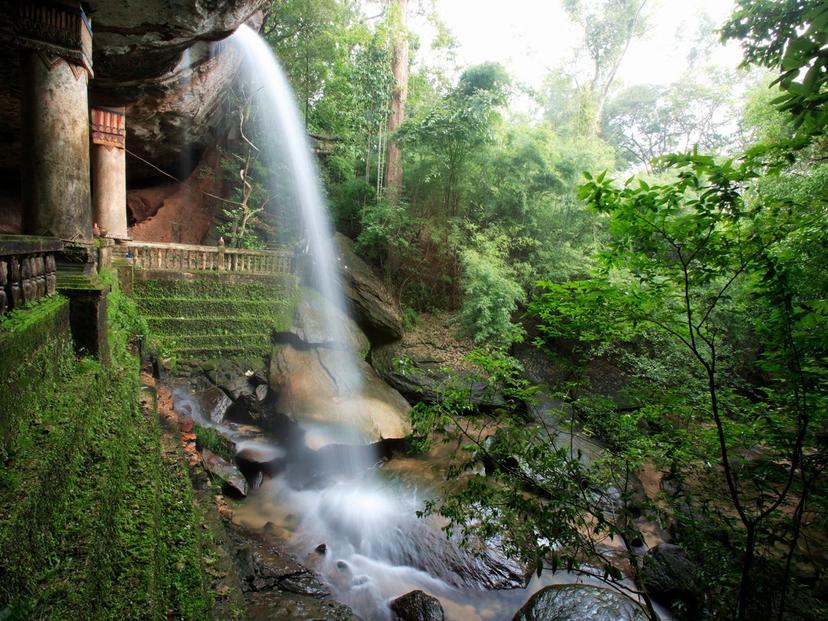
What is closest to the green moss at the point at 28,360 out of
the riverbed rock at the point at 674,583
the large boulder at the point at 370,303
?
the riverbed rock at the point at 674,583

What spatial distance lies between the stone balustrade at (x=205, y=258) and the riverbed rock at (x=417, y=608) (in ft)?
25.3

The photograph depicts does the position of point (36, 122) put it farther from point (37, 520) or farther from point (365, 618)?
point (365, 618)

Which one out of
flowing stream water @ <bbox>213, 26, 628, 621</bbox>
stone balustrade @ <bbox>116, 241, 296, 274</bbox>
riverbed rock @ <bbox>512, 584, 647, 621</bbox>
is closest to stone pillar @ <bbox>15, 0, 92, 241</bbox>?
stone balustrade @ <bbox>116, 241, 296, 274</bbox>

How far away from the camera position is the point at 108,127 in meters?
8.41

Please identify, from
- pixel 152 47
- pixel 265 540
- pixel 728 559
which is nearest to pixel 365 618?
pixel 265 540

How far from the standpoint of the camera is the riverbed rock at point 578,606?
429 cm

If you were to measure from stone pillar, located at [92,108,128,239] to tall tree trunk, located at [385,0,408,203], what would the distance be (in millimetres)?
6563

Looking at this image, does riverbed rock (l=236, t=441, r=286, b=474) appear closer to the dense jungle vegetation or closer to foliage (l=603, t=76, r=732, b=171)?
the dense jungle vegetation

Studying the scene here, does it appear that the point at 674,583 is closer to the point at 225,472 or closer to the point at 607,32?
the point at 225,472

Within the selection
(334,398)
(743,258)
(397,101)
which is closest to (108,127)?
(334,398)

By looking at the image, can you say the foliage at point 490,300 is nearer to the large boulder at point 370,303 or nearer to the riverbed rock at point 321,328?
the large boulder at point 370,303

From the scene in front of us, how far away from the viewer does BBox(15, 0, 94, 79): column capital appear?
458 centimetres

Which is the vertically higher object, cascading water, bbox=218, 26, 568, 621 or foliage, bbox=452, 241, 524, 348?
foliage, bbox=452, 241, 524, 348

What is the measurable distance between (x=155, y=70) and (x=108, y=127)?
1.66 m
